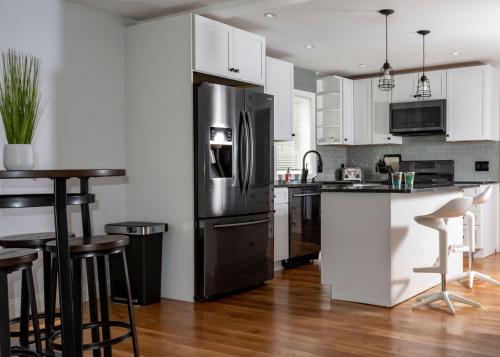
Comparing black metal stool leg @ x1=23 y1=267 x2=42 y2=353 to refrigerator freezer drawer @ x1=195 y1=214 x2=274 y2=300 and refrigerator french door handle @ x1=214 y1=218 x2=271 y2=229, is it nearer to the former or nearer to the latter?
refrigerator freezer drawer @ x1=195 y1=214 x2=274 y2=300

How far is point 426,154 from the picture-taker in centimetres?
770

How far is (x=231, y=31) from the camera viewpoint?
494cm

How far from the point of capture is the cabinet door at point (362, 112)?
7.80m

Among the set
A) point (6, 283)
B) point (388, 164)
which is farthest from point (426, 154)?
point (6, 283)

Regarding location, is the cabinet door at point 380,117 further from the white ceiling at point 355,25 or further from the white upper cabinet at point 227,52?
the white upper cabinet at point 227,52

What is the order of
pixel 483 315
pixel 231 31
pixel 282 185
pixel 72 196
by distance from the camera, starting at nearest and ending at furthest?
pixel 72 196
pixel 483 315
pixel 231 31
pixel 282 185

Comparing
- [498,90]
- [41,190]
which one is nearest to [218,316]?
[41,190]

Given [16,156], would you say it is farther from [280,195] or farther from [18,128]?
[280,195]

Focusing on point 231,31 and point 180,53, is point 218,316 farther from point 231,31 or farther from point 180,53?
point 231,31

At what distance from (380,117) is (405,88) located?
0.51 m

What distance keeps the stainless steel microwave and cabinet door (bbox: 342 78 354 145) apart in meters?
0.57

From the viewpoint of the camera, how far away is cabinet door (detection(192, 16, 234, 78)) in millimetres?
4617

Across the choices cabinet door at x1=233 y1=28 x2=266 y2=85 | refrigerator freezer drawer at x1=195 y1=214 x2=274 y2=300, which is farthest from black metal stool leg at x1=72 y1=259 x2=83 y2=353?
cabinet door at x1=233 y1=28 x2=266 y2=85

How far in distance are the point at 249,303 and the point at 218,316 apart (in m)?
0.46
